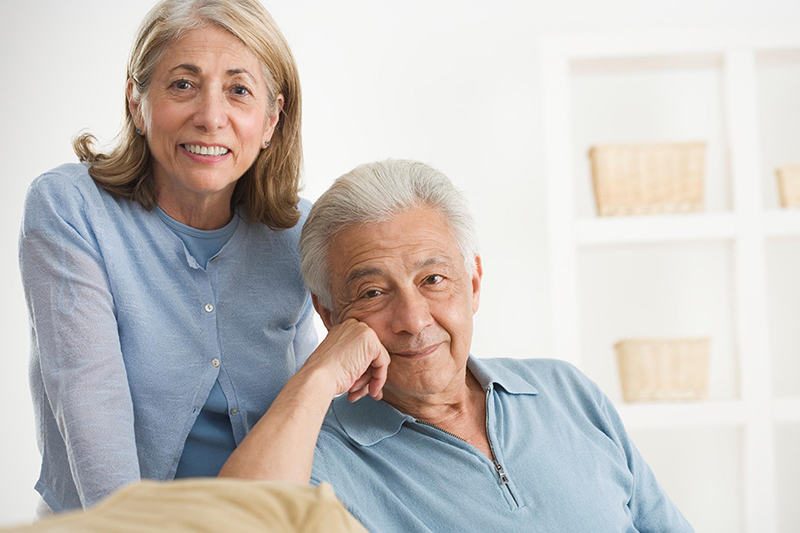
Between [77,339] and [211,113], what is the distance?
48 centimetres

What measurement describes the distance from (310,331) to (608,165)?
5.06 feet

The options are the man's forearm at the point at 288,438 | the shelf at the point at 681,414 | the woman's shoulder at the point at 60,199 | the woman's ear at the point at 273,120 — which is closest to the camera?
the man's forearm at the point at 288,438

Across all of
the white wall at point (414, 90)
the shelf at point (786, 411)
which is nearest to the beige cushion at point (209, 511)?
the shelf at point (786, 411)

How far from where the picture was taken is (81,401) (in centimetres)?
139

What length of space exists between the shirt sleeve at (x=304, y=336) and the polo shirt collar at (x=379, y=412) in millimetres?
270

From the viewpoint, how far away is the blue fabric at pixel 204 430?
161 centimetres

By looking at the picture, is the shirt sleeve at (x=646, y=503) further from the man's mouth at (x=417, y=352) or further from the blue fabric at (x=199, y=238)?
the blue fabric at (x=199, y=238)

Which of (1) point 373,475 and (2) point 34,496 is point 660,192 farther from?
(2) point 34,496

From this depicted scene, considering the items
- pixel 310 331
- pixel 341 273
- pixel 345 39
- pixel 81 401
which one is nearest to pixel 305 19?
pixel 345 39

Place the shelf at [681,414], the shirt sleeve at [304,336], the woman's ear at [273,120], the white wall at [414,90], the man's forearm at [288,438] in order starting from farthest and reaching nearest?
the white wall at [414,90] → the shelf at [681,414] → the shirt sleeve at [304,336] → the woman's ear at [273,120] → the man's forearm at [288,438]

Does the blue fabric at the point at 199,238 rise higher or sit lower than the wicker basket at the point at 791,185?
lower

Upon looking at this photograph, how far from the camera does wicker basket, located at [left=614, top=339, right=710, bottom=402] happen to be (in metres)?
2.96

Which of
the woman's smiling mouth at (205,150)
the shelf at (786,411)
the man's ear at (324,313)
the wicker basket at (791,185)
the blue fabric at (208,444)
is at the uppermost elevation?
the woman's smiling mouth at (205,150)

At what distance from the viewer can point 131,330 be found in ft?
5.07
